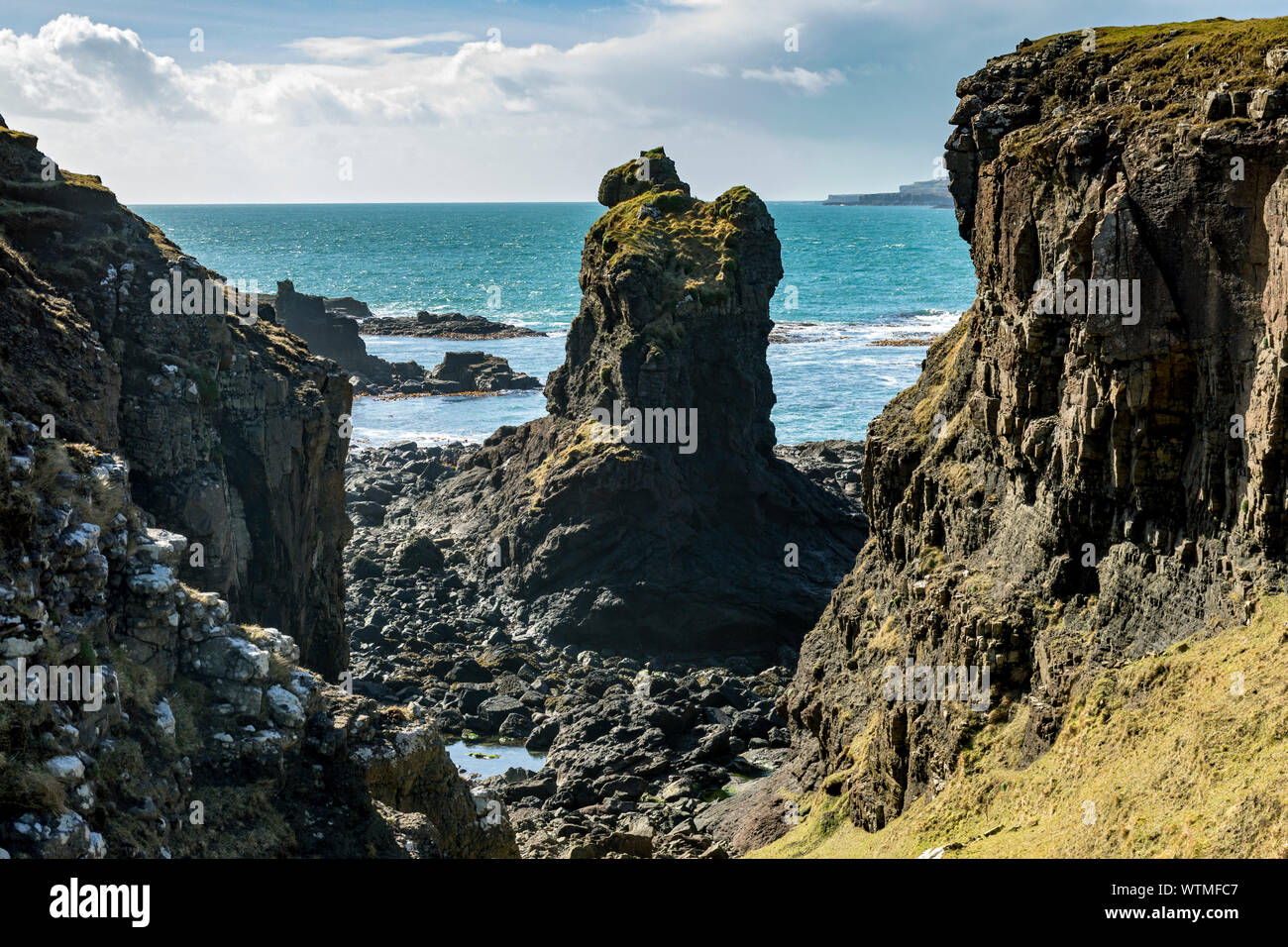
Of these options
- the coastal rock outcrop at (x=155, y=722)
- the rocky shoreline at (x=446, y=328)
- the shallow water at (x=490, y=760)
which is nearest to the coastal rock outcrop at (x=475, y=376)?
the rocky shoreline at (x=446, y=328)

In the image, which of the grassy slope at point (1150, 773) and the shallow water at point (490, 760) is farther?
the shallow water at point (490, 760)

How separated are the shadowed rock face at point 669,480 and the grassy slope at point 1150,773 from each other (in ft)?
97.9

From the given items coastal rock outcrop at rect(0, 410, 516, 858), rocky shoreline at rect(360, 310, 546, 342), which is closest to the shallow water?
coastal rock outcrop at rect(0, 410, 516, 858)

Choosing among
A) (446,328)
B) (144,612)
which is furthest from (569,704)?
(446,328)

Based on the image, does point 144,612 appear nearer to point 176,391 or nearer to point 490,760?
point 176,391

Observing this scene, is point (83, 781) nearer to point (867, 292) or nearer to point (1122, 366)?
point (1122, 366)

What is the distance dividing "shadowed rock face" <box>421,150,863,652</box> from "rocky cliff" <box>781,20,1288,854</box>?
2400 cm

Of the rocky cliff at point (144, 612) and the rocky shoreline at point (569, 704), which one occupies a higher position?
the rocky cliff at point (144, 612)

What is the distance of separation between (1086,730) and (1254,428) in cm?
582

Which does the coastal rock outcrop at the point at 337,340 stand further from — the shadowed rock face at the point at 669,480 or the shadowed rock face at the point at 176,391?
the shadowed rock face at the point at 176,391

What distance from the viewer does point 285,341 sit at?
134ft

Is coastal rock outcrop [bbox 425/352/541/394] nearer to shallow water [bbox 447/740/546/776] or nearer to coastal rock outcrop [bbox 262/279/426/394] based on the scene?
coastal rock outcrop [bbox 262/279/426/394]

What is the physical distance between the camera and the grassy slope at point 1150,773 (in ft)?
53.7
